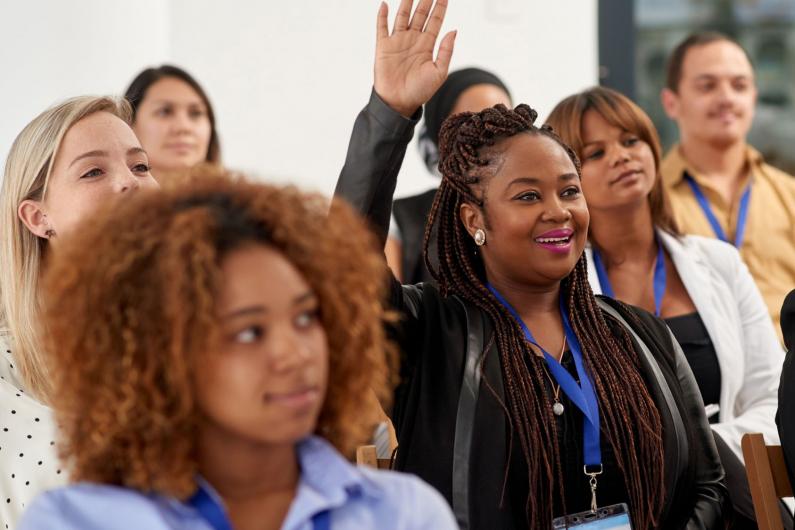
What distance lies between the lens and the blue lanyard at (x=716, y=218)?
424 centimetres

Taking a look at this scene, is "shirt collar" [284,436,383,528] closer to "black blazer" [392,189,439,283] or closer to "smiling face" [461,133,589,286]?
"smiling face" [461,133,589,286]

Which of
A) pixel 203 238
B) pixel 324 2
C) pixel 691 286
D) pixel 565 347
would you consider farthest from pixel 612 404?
pixel 324 2

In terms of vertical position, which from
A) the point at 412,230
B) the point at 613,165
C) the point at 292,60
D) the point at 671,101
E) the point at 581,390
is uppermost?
the point at 292,60

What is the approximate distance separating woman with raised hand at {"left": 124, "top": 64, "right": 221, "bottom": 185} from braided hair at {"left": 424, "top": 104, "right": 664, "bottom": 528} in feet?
7.53

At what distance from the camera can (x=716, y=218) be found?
14.0 feet


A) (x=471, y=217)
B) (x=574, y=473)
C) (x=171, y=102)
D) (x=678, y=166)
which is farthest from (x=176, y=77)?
(x=574, y=473)

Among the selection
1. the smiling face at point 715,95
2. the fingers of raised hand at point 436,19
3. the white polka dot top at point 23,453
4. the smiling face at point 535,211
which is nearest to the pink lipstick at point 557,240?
the smiling face at point 535,211

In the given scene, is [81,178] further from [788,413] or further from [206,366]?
[788,413]

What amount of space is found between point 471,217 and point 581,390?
455 mm

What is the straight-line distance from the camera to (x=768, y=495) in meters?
2.31

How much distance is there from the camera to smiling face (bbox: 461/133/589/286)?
2.37m

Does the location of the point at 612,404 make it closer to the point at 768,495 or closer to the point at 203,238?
A: the point at 768,495

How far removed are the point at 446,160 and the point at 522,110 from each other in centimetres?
21

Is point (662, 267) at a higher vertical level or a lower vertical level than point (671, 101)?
lower
